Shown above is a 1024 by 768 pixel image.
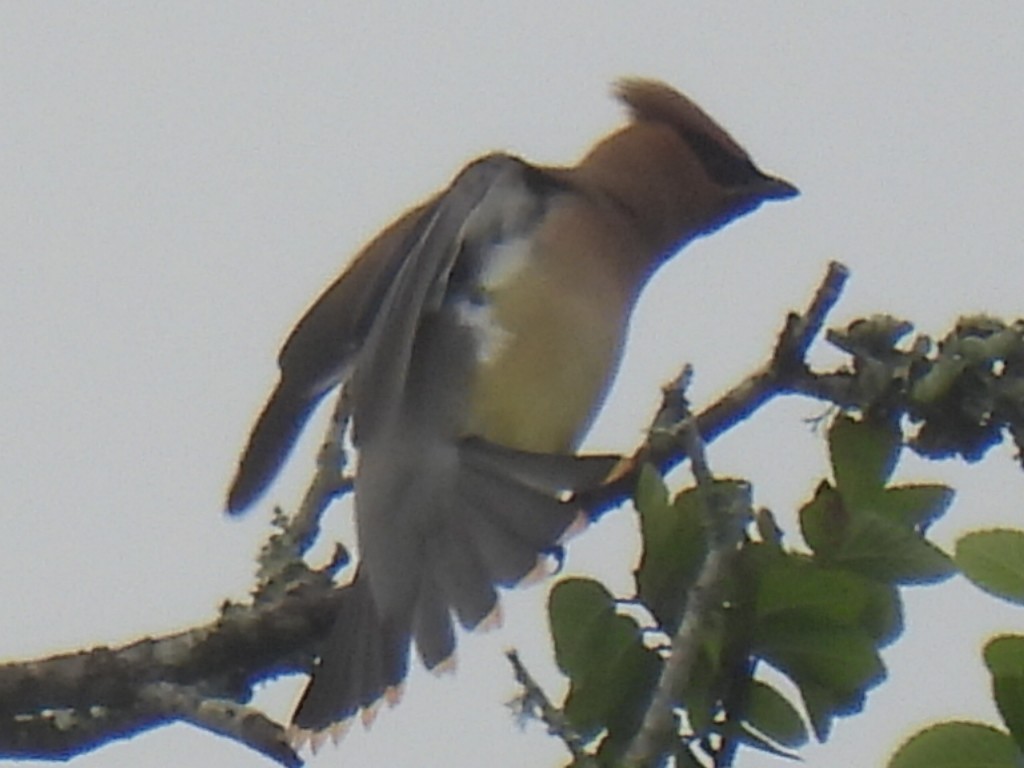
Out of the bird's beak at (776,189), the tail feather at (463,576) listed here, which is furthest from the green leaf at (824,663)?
the bird's beak at (776,189)

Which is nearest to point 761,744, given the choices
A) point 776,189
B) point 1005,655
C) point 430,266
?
point 1005,655

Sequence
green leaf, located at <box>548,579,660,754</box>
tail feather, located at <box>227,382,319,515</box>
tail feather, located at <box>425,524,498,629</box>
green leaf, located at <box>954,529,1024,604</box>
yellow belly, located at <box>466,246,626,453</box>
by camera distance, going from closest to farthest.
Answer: green leaf, located at <box>954,529,1024,604</box>, green leaf, located at <box>548,579,660,754</box>, tail feather, located at <box>425,524,498,629</box>, tail feather, located at <box>227,382,319,515</box>, yellow belly, located at <box>466,246,626,453</box>

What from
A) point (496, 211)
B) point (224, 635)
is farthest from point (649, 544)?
point (496, 211)

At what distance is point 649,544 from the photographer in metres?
2.71

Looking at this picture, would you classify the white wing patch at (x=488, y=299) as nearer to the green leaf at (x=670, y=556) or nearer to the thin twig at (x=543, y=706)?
the green leaf at (x=670, y=556)

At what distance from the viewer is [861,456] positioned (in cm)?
279

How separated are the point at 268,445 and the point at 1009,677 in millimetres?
1822

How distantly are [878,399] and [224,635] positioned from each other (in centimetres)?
96

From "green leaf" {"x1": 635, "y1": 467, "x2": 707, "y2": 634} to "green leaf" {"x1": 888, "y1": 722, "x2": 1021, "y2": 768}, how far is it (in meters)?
0.41

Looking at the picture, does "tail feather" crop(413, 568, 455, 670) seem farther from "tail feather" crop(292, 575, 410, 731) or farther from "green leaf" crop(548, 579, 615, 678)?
"green leaf" crop(548, 579, 615, 678)

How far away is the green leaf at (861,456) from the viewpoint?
2.74 metres

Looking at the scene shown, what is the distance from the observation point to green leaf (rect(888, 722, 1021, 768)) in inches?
90.3

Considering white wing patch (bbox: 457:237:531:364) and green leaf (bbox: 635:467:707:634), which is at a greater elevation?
white wing patch (bbox: 457:237:531:364)

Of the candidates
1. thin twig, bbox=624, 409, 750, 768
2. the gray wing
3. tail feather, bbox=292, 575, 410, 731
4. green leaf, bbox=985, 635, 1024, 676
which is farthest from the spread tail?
green leaf, bbox=985, 635, 1024, 676
